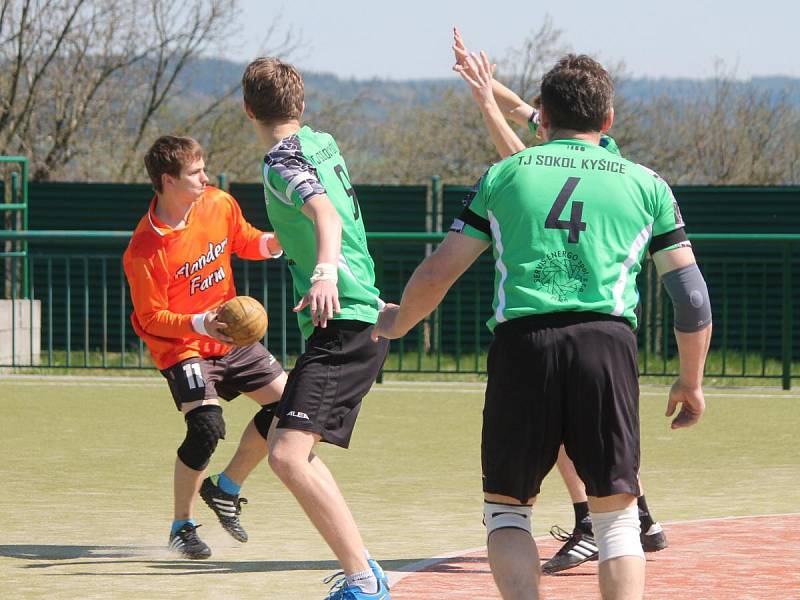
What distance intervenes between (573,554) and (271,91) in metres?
2.29

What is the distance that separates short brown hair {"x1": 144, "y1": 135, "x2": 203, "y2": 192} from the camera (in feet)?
24.6

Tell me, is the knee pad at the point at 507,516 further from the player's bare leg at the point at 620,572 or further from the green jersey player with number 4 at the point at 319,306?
the green jersey player with number 4 at the point at 319,306

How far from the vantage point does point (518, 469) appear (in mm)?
5023

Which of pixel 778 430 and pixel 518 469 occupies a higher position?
pixel 518 469

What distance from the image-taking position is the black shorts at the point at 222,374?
7.43m

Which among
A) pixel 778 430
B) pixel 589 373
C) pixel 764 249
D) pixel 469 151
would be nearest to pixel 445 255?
pixel 589 373

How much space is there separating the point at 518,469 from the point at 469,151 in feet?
78.5

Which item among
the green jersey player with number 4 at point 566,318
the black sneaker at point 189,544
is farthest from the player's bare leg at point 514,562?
the black sneaker at point 189,544

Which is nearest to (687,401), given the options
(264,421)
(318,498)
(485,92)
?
(318,498)

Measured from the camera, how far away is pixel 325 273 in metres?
5.84

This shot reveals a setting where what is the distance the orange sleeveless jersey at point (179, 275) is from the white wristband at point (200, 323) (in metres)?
0.11

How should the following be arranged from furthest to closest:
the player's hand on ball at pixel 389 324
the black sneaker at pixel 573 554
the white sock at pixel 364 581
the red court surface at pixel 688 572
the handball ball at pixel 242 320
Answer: the black sneaker at pixel 573 554 → the handball ball at pixel 242 320 → the red court surface at pixel 688 572 → the white sock at pixel 364 581 → the player's hand on ball at pixel 389 324

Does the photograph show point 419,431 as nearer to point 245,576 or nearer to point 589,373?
point 245,576

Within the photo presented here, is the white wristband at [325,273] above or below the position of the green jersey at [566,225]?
below
